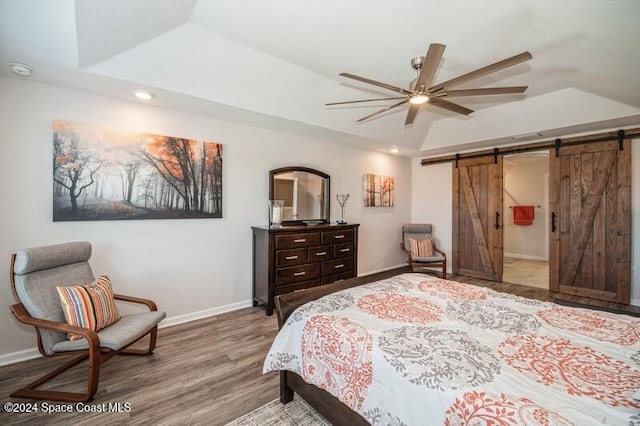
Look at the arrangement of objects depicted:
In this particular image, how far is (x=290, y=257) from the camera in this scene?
3.60 meters

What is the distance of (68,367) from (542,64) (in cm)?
513

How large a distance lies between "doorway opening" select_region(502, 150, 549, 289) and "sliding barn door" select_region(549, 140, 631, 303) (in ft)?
7.68

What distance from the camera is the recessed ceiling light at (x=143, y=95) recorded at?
2.71 metres

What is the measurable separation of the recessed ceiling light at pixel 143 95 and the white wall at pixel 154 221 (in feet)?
0.67

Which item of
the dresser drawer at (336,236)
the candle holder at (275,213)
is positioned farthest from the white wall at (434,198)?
the candle holder at (275,213)

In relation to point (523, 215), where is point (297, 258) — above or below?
below

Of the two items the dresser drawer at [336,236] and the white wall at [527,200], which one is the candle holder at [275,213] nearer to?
the dresser drawer at [336,236]

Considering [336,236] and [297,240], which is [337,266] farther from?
[297,240]

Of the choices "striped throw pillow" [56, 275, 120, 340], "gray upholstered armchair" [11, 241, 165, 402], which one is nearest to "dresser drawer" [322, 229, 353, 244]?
"gray upholstered armchair" [11, 241, 165, 402]

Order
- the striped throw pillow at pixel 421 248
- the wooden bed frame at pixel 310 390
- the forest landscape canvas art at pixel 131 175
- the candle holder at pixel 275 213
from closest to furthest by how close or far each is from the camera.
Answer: the wooden bed frame at pixel 310 390 < the forest landscape canvas art at pixel 131 175 < the candle holder at pixel 275 213 < the striped throw pillow at pixel 421 248

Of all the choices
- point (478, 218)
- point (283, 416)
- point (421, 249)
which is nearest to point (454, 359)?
point (283, 416)

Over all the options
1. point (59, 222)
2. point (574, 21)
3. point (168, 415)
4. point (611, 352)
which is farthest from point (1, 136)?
point (574, 21)

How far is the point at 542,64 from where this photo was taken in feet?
9.52

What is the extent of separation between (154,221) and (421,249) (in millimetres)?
4365
